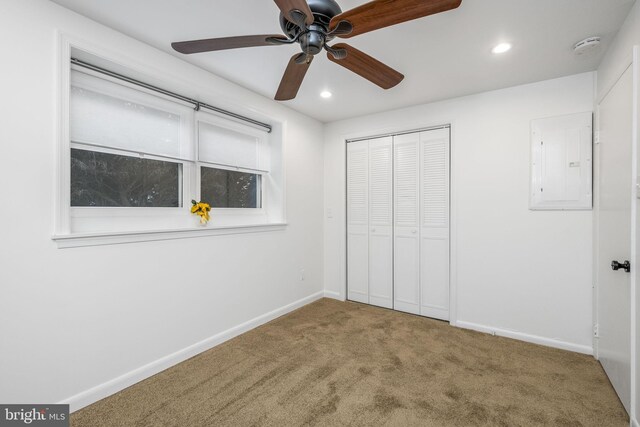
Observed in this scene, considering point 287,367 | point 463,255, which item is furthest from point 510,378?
point 287,367

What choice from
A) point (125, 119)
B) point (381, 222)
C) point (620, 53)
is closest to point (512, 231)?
point (381, 222)

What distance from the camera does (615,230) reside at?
1985 mm

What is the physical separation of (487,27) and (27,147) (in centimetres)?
285

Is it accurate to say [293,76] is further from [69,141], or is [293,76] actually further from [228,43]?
[69,141]

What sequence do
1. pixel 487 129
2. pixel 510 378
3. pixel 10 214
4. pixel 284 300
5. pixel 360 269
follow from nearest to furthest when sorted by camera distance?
pixel 10 214
pixel 510 378
pixel 487 129
pixel 284 300
pixel 360 269

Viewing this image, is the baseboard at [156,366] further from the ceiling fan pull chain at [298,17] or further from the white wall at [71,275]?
the ceiling fan pull chain at [298,17]

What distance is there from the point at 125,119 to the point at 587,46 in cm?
334

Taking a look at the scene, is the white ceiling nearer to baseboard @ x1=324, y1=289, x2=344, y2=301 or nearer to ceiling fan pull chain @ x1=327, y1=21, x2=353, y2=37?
ceiling fan pull chain @ x1=327, y1=21, x2=353, y2=37

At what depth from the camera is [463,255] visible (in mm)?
3086

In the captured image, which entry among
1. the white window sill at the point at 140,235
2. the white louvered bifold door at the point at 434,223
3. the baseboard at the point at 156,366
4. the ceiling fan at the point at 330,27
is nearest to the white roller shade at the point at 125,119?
the white window sill at the point at 140,235

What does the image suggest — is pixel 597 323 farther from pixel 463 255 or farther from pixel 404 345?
pixel 404 345

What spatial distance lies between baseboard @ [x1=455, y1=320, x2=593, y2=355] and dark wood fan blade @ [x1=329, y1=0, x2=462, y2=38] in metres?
2.87

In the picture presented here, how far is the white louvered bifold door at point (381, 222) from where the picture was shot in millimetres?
3629

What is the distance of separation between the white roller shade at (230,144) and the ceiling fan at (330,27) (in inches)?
48.2
